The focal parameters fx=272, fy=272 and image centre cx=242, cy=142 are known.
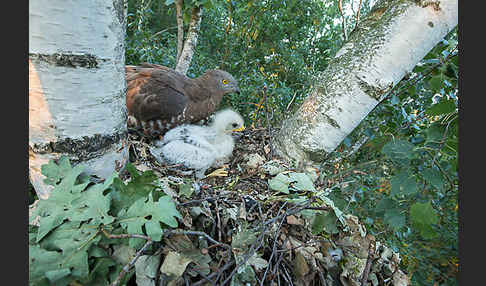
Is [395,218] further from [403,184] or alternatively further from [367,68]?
[367,68]

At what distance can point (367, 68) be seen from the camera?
1.21 metres

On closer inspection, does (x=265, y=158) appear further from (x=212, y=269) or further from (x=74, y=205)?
(x=74, y=205)

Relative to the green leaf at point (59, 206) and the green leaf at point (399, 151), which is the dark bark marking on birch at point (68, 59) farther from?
the green leaf at point (399, 151)

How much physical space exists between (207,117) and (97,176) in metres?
1.54

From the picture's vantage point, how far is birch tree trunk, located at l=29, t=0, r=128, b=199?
76cm

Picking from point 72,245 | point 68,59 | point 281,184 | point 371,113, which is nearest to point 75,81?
point 68,59

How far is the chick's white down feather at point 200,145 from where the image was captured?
1.65m

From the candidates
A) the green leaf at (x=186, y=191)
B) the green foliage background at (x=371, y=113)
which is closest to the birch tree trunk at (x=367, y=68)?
the green foliage background at (x=371, y=113)

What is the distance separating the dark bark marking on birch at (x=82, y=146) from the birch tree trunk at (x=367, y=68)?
0.89 metres

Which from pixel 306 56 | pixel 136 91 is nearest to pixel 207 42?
pixel 306 56

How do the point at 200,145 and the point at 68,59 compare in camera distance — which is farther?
the point at 200,145

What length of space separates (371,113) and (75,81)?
2.13 meters

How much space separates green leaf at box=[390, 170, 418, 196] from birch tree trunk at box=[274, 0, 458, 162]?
450 millimetres

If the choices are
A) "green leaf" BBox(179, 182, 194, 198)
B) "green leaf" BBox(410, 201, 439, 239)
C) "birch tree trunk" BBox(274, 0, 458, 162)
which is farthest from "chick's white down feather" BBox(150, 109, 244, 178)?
"green leaf" BBox(410, 201, 439, 239)
